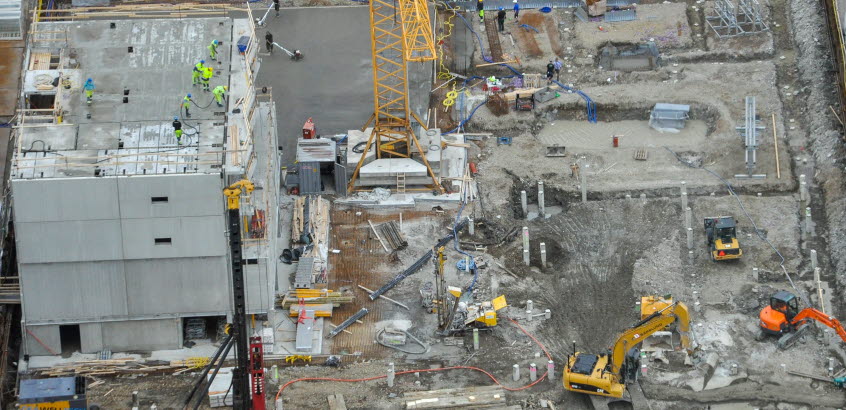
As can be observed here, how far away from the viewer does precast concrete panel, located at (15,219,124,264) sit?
7650 cm

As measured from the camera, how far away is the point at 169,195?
76.3m

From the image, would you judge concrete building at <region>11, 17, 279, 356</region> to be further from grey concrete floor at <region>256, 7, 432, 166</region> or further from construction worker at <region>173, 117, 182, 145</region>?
grey concrete floor at <region>256, 7, 432, 166</region>

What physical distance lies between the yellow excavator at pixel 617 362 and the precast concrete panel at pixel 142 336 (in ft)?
55.9

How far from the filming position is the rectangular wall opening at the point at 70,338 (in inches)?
3118

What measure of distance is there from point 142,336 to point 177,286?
2.78 meters

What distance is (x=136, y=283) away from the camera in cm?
7788

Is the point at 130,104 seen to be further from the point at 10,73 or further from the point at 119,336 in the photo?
the point at 10,73

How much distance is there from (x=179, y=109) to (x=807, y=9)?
36999mm

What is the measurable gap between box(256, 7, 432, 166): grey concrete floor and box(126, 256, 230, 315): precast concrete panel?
14.0m

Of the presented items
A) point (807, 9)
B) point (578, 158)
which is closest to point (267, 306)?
point (578, 158)

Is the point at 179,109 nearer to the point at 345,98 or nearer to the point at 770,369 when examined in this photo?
the point at 345,98

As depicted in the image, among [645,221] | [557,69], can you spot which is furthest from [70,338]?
[557,69]

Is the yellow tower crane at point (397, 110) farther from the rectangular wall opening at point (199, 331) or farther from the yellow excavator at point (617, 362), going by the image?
the yellow excavator at point (617, 362)

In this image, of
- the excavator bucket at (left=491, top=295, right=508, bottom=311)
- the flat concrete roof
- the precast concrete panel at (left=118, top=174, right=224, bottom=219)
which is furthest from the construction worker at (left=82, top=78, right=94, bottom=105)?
the excavator bucket at (left=491, top=295, right=508, bottom=311)
